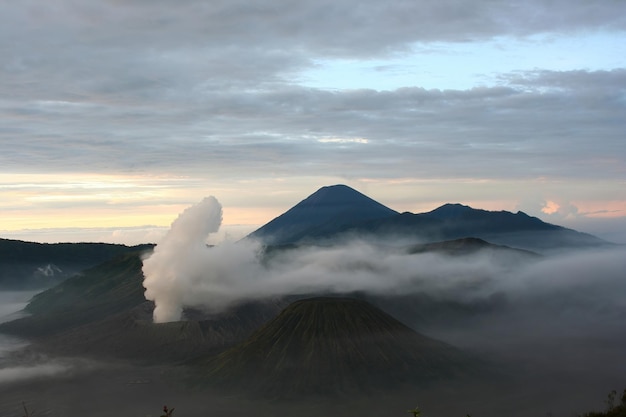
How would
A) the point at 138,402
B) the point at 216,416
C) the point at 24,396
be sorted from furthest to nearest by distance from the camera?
the point at 24,396
the point at 138,402
the point at 216,416

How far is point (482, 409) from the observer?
181 metres

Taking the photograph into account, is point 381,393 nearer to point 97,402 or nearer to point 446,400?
point 446,400

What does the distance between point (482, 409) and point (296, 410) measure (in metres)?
44.9

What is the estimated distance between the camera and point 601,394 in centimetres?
19800

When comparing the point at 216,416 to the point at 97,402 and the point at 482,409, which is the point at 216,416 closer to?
the point at 97,402

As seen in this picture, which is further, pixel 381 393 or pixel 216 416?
pixel 381 393

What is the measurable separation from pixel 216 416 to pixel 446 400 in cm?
5774

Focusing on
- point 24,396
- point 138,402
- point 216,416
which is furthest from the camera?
point 24,396

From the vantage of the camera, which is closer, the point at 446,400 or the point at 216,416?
the point at 216,416

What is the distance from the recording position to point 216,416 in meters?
176

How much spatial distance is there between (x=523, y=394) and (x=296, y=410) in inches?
2455

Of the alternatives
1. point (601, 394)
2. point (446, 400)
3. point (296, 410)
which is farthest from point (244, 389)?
point (601, 394)

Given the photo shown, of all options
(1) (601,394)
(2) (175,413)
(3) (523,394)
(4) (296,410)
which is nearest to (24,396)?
(2) (175,413)

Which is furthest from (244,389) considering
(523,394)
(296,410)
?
(523,394)
